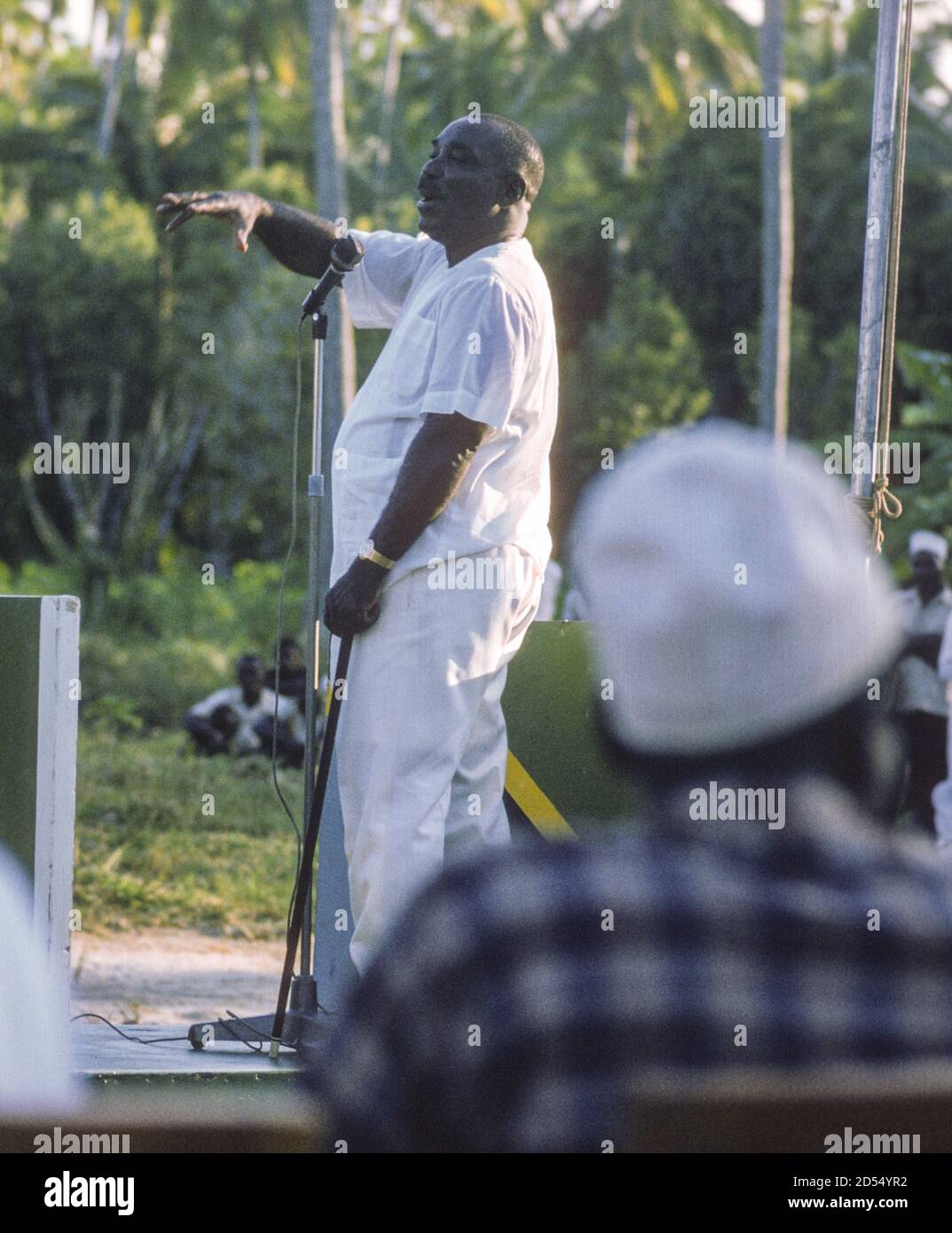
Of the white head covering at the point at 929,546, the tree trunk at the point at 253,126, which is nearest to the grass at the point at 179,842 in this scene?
the white head covering at the point at 929,546

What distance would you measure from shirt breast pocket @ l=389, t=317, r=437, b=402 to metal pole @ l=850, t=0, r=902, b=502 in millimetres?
2016

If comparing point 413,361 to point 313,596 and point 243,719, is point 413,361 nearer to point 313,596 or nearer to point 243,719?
point 313,596

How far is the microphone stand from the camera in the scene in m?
4.31

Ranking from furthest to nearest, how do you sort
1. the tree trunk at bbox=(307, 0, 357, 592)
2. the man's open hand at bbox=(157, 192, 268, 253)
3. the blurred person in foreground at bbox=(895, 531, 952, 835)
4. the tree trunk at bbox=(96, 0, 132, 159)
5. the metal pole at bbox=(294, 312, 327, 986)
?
the tree trunk at bbox=(96, 0, 132, 159)
the tree trunk at bbox=(307, 0, 357, 592)
the blurred person in foreground at bbox=(895, 531, 952, 835)
the metal pole at bbox=(294, 312, 327, 986)
the man's open hand at bbox=(157, 192, 268, 253)

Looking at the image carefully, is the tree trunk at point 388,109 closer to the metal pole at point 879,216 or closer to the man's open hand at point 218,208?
the metal pole at point 879,216

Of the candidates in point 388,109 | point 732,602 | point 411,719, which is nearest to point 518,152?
point 411,719

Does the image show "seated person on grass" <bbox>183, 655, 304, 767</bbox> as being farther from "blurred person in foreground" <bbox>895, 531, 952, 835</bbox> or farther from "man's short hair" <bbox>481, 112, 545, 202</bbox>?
"man's short hair" <bbox>481, 112, 545, 202</bbox>

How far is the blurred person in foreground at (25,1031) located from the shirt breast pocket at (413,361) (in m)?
2.53

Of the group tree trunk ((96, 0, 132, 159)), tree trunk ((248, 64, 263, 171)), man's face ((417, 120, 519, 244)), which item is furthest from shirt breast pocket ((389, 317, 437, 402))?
tree trunk ((96, 0, 132, 159))

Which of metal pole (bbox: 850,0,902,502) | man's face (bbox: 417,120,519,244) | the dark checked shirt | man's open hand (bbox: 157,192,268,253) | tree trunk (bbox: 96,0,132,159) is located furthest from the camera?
tree trunk (bbox: 96,0,132,159)

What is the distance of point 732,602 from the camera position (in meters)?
1.57

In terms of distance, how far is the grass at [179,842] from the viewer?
28.6ft

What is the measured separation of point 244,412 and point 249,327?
45.2 inches

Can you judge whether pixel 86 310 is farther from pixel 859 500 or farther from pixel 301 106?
pixel 859 500
